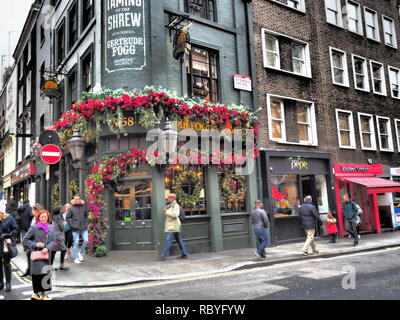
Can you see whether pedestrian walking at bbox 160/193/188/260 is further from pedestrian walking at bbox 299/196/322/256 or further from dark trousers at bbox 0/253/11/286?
dark trousers at bbox 0/253/11/286

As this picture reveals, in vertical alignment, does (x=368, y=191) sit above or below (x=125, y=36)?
below

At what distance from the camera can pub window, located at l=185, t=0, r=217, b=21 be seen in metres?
13.3

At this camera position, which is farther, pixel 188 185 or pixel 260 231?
pixel 188 185

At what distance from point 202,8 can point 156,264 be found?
970cm

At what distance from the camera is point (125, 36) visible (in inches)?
461

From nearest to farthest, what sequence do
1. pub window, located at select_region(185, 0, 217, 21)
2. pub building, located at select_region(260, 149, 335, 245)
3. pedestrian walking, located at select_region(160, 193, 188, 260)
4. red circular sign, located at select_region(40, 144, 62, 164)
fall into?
pedestrian walking, located at select_region(160, 193, 188, 260) → red circular sign, located at select_region(40, 144, 62, 164) → pub window, located at select_region(185, 0, 217, 21) → pub building, located at select_region(260, 149, 335, 245)

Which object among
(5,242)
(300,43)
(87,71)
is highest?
(300,43)

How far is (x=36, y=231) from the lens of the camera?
6.49 metres

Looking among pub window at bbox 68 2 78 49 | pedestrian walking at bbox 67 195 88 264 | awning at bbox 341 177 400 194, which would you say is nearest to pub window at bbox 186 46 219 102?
pedestrian walking at bbox 67 195 88 264

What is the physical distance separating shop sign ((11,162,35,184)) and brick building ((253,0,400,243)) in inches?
563

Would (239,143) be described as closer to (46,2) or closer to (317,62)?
(317,62)

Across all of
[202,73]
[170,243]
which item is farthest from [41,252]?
[202,73]

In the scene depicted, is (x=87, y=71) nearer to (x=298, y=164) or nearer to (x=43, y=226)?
(x=43, y=226)
